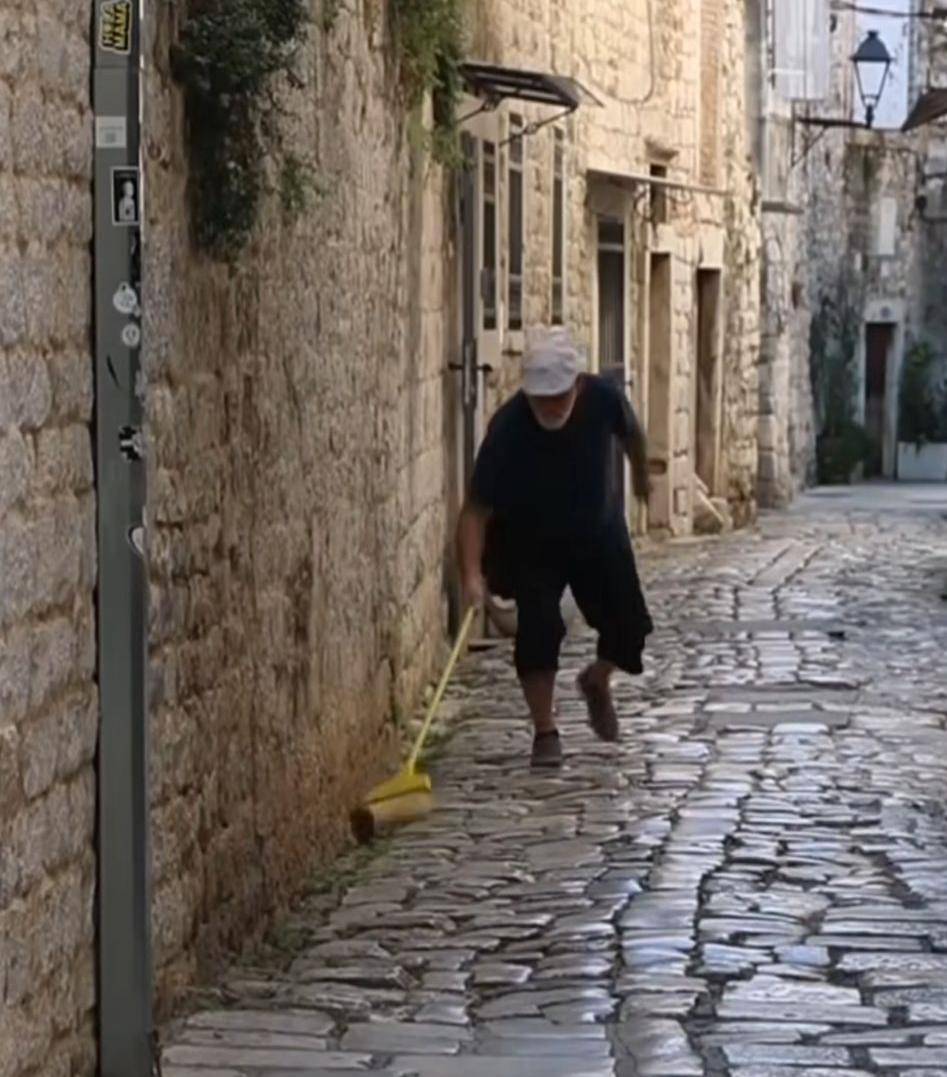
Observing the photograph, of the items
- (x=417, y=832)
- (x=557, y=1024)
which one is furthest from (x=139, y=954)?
(x=417, y=832)

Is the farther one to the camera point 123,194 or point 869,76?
point 869,76

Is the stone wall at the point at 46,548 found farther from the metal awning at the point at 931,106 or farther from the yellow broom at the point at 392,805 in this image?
the metal awning at the point at 931,106

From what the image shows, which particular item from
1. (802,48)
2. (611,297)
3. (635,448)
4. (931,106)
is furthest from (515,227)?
(802,48)

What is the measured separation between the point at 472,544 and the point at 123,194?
4654 mm

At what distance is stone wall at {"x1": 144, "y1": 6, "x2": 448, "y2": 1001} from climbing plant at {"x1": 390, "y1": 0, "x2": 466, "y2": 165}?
0.26 metres

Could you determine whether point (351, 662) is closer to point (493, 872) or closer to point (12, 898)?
point (493, 872)

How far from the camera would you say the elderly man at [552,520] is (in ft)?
32.6

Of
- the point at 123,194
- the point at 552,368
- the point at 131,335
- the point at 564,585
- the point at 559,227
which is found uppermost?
the point at 559,227

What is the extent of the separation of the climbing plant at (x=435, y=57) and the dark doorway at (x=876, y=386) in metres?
24.3

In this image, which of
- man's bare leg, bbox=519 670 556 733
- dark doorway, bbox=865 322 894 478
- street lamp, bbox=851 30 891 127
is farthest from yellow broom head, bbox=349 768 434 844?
dark doorway, bbox=865 322 894 478

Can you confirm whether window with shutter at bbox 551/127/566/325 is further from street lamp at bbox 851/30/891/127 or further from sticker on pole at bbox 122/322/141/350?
street lamp at bbox 851/30/891/127

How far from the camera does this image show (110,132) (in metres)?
5.34

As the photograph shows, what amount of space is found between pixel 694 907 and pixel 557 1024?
1356 mm

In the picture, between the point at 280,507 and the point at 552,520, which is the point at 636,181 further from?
the point at 280,507
